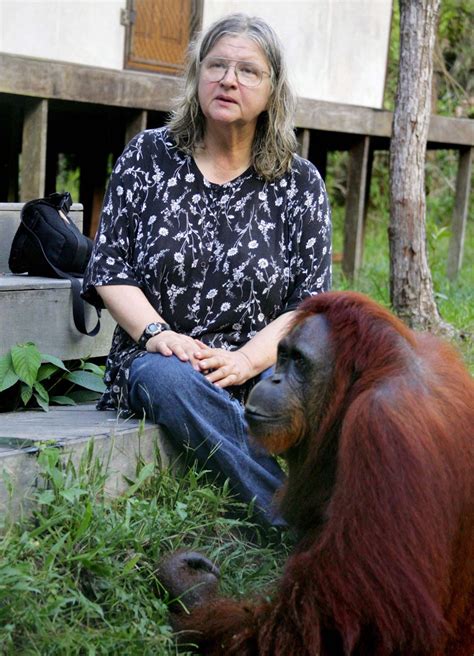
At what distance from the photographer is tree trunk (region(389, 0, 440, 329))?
5.80 meters

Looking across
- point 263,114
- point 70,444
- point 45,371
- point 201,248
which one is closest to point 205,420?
point 70,444

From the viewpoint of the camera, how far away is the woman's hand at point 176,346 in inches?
120

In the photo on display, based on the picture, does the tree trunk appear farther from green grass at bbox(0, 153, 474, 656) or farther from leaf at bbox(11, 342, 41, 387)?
green grass at bbox(0, 153, 474, 656)

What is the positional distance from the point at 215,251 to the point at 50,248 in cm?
79

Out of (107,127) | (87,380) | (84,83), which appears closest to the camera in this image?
(87,380)

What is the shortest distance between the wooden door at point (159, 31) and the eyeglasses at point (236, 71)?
3.27m

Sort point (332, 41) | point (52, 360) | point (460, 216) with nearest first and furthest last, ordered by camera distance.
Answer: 1. point (52, 360)
2. point (332, 41)
3. point (460, 216)

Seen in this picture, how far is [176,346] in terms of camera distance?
3047 millimetres

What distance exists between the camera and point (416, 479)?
2098 millimetres

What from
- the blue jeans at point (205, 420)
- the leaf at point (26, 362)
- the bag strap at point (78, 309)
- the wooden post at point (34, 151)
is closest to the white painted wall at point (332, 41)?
the wooden post at point (34, 151)

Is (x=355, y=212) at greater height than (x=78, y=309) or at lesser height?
greater

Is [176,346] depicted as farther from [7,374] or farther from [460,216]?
[460,216]

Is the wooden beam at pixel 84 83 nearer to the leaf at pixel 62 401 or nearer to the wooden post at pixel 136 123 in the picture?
the wooden post at pixel 136 123

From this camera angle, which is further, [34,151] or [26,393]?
[34,151]
